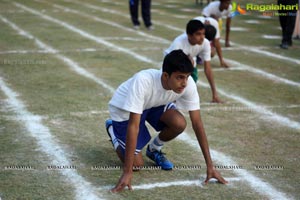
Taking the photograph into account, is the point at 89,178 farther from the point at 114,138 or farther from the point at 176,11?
the point at 176,11

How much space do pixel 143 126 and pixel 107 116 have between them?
5.27 feet

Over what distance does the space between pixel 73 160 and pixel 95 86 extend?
9.38ft

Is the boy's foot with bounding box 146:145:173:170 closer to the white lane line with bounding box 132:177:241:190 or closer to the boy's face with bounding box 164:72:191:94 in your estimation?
the white lane line with bounding box 132:177:241:190

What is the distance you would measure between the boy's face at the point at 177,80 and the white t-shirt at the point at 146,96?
14cm

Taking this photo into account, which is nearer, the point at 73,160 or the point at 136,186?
the point at 136,186

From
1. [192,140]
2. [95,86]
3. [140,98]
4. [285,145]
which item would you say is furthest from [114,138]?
[95,86]

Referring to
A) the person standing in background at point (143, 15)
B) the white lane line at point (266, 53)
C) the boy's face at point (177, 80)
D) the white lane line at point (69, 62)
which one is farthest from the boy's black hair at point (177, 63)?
the person standing in background at point (143, 15)

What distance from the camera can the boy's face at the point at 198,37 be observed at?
6270 millimetres

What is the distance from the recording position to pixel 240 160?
15.5 feet

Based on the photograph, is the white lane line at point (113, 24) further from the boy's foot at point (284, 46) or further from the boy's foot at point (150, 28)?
the boy's foot at point (284, 46)

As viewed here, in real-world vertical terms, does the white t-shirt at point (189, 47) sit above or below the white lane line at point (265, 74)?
above

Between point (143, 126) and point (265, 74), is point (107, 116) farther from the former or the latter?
point (265, 74)

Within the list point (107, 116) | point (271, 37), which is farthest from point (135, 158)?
point (271, 37)

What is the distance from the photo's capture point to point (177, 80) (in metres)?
3.92
